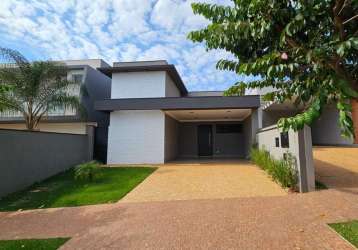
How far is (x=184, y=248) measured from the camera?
12.7 ft

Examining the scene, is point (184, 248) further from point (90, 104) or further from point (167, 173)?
point (90, 104)

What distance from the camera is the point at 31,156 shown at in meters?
9.52

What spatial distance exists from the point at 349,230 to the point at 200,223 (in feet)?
7.91

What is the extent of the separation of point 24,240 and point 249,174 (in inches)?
290

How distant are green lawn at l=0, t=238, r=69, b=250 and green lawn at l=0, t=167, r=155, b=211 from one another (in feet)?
7.19

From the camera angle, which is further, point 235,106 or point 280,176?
point 235,106

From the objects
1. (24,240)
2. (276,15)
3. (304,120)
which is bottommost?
(24,240)

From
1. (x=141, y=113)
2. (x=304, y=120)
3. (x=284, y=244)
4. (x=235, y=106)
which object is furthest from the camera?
(x=141, y=113)

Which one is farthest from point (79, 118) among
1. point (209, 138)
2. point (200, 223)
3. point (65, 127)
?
point (200, 223)

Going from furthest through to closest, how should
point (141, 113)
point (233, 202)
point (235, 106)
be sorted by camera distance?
point (141, 113)
point (235, 106)
point (233, 202)

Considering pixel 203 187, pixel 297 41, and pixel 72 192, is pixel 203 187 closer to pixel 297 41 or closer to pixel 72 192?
pixel 72 192

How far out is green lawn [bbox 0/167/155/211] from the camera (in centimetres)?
702

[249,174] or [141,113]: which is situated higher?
[141,113]

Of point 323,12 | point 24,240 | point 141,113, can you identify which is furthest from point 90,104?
point 323,12
